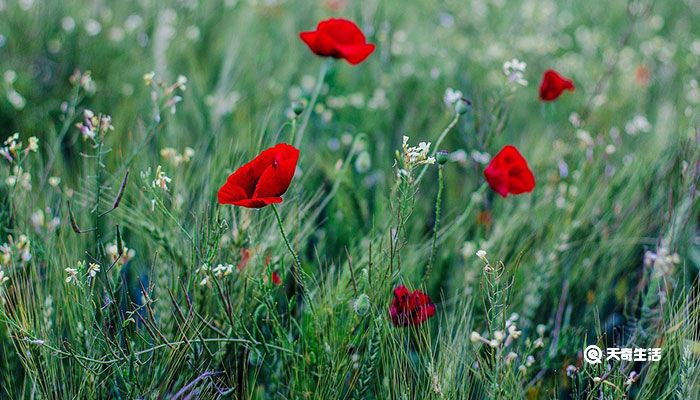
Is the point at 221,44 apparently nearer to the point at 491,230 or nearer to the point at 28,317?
the point at 491,230

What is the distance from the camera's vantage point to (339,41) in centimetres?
134

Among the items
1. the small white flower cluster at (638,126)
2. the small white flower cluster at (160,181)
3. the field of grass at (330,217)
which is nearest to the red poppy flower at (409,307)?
the field of grass at (330,217)

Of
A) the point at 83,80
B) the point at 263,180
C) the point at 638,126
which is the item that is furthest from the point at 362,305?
the point at 638,126

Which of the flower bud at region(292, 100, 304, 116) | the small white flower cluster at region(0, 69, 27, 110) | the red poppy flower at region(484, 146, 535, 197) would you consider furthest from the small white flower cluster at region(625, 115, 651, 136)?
the small white flower cluster at region(0, 69, 27, 110)

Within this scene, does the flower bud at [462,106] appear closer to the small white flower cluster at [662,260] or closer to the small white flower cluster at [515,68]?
the small white flower cluster at [515,68]

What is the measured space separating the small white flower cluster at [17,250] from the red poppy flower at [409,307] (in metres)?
0.54

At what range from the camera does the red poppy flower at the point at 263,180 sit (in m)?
0.92

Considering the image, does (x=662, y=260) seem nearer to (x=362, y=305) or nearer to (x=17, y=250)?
(x=362, y=305)

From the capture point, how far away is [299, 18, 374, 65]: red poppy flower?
1284mm

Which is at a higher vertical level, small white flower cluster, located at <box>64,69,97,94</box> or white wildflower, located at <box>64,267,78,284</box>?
small white flower cluster, located at <box>64,69,97,94</box>

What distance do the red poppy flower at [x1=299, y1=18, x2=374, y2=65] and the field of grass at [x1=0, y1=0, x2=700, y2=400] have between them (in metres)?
0.08

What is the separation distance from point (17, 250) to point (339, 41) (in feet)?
2.17

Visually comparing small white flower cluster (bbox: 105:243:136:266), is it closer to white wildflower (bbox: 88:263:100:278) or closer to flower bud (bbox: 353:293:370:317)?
white wildflower (bbox: 88:263:100:278)

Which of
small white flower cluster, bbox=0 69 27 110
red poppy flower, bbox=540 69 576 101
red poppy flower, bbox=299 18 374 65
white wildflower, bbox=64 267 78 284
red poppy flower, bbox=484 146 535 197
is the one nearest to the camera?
white wildflower, bbox=64 267 78 284
